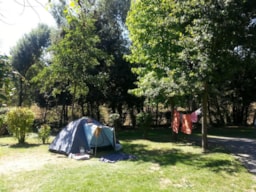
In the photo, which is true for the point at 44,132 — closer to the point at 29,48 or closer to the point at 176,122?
the point at 176,122

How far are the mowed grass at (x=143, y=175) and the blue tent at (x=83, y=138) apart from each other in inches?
20.6

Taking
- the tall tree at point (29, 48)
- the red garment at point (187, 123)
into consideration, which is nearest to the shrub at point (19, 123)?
the red garment at point (187, 123)

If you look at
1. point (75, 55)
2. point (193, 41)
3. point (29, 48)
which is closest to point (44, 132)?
point (75, 55)

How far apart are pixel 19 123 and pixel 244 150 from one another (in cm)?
972

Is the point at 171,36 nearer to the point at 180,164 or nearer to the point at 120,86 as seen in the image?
the point at 180,164

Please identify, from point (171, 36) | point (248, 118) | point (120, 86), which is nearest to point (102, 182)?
point (171, 36)

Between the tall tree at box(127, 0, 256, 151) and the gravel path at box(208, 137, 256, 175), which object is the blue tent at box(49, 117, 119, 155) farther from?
the gravel path at box(208, 137, 256, 175)

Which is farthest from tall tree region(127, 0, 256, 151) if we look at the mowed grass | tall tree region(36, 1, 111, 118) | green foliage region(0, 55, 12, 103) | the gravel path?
green foliage region(0, 55, 12, 103)

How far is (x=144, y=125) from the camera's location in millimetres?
13133

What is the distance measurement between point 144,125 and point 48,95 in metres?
7.75

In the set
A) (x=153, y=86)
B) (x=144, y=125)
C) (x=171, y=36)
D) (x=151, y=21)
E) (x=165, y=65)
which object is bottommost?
(x=144, y=125)

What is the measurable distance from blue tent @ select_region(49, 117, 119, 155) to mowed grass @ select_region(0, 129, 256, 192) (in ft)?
1.72

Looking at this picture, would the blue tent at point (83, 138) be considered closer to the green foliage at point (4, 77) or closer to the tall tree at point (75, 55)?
the tall tree at point (75, 55)

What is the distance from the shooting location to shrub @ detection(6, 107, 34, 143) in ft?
39.1
